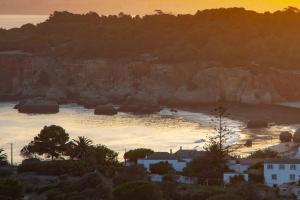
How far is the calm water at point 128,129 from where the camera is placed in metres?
51.6

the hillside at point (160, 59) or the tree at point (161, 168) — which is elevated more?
the hillside at point (160, 59)

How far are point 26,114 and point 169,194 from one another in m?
43.3

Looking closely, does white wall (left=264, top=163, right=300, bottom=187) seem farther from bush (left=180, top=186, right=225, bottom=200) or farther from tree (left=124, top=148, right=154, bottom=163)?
tree (left=124, top=148, right=154, bottom=163)

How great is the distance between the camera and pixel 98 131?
192 feet

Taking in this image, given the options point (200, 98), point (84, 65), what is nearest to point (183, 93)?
point (200, 98)

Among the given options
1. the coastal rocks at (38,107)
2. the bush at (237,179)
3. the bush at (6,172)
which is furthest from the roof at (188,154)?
the coastal rocks at (38,107)

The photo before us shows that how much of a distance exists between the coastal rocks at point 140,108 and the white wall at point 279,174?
36.8 m

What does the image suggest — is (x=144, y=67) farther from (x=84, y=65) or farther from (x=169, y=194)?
(x=169, y=194)

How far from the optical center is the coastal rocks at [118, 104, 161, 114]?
69.8m

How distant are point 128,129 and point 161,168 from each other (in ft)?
83.4

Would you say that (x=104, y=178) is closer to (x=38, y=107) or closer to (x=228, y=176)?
(x=228, y=176)

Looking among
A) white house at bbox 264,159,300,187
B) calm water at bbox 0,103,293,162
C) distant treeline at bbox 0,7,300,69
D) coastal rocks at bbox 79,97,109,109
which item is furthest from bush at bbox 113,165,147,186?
distant treeline at bbox 0,7,300,69

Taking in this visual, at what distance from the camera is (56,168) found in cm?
3091

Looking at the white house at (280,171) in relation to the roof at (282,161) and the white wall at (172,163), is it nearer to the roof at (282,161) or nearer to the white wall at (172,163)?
the roof at (282,161)
